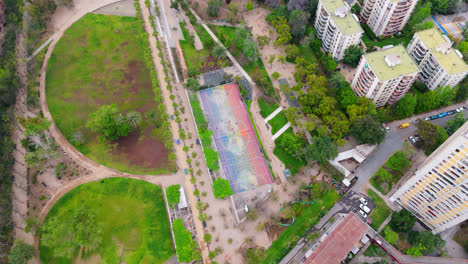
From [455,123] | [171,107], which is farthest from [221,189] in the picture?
[455,123]

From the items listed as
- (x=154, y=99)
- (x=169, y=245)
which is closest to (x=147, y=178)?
(x=169, y=245)

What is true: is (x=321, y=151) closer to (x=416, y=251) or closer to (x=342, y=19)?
(x=416, y=251)

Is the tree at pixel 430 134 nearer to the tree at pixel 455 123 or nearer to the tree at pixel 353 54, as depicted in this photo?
the tree at pixel 455 123

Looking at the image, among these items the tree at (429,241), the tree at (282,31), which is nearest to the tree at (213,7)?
the tree at (282,31)

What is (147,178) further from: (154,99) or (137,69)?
(137,69)

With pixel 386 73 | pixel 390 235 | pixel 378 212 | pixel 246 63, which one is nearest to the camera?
pixel 390 235

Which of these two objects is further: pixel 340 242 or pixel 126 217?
pixel 126 217

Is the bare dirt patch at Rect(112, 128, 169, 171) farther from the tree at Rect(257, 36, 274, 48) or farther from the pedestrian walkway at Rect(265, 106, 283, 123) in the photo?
the tree at Rect(257, 36, 274, 48)
